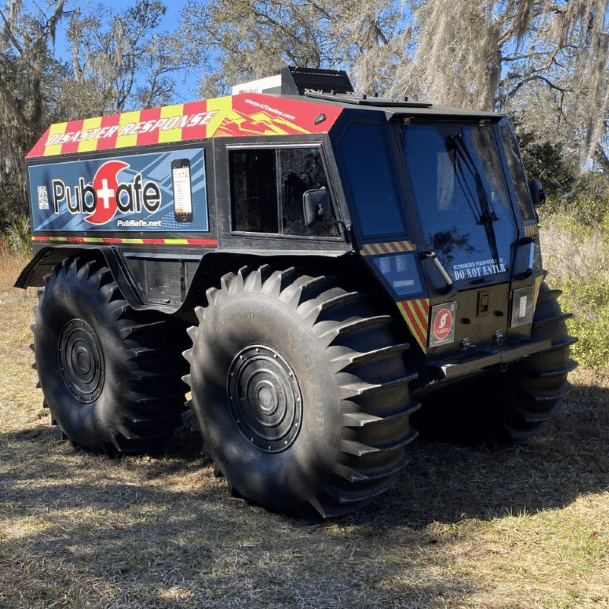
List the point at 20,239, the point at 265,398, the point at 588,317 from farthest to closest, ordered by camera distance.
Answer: the point at 20,239 < the point at 588,317 < the point at 265,398

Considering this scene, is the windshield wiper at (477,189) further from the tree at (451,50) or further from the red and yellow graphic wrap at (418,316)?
the tree at (451,50)

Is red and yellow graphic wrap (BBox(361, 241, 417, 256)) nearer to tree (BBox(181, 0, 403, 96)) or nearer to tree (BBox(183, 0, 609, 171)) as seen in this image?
tree (BBox(183, 0, 609, 171))

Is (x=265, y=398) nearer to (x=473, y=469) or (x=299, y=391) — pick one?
(x=299, y=391)

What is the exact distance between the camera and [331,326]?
4004 mm

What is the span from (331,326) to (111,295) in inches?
79.9

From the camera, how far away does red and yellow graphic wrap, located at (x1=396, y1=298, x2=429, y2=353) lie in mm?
4195

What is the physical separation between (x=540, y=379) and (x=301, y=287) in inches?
83.0

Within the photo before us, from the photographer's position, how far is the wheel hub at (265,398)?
14.2ft

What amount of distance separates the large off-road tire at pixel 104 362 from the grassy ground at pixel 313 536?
0.94 feet

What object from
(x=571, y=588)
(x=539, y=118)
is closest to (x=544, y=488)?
(x=571, y=588)

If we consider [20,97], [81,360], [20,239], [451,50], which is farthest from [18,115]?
[81,360]

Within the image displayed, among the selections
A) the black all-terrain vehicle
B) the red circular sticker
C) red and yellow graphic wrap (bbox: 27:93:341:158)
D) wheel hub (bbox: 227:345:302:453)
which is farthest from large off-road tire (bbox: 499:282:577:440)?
red and yellow graphic wrap (bbox: 27:93:341:158)

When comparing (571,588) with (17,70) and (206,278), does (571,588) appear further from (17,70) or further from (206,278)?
(17,70)

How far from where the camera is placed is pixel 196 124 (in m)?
4.94
